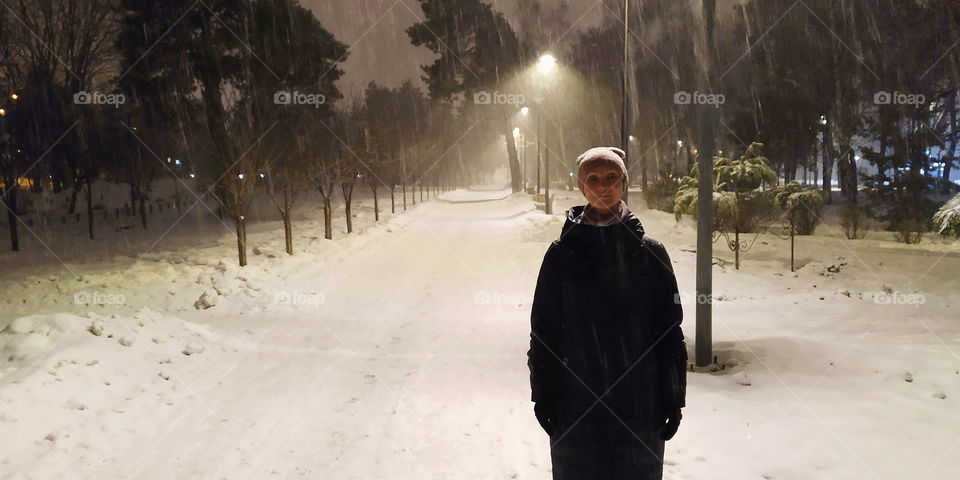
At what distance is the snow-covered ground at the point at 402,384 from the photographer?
4926 millimetres

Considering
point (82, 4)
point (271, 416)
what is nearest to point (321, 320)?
point (271, 416)

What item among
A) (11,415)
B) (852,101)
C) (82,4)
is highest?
(82,4)

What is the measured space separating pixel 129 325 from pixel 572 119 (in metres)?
47.0

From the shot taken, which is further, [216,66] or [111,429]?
[216,66]

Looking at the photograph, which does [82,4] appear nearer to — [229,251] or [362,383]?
[229,251]

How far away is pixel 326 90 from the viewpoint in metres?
33.5

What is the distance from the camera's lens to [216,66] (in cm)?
2647

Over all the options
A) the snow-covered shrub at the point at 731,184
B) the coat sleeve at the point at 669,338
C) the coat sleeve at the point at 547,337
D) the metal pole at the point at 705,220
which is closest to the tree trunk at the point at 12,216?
the snow-covered shrub at the point at 731,184

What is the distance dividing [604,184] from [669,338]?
77 cm

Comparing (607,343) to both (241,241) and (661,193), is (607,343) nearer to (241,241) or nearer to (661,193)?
(241,241)

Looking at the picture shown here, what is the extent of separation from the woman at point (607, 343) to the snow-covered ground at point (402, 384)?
6.95ft

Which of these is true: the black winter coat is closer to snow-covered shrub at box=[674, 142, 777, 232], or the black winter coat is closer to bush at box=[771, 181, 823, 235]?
snow-covered shrub at box=[674, 142, 777, 232]

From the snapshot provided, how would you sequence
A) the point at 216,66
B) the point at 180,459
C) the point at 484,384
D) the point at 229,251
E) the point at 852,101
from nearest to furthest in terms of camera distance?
the point at 180,459, the point at 484,384, the point at 229,251, the point at 216,66, the point at 852,101

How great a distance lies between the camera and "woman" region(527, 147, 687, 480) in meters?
2.75
